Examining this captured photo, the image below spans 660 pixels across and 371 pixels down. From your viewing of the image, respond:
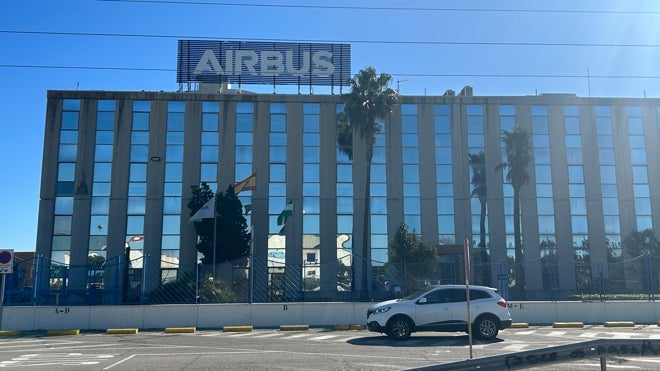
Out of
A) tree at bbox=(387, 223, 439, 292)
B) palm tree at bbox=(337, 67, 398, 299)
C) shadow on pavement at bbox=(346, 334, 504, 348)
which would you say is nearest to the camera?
shadow on pavement at bbox=(346, 334, 504, 348)

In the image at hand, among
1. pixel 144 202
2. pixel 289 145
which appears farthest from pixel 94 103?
pixel 289 145

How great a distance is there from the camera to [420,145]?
46.7 metres

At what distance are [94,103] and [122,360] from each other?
119ft

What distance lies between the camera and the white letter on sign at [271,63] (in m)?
46.9

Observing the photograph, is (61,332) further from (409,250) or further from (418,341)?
(409,250)

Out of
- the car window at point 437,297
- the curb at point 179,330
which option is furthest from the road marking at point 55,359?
the car window at point 437,297

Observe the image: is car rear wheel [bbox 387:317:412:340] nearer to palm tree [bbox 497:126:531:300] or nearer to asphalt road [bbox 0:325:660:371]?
asphalt road [bbox 0:325:660:371]

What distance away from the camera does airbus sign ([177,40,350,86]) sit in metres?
46.7

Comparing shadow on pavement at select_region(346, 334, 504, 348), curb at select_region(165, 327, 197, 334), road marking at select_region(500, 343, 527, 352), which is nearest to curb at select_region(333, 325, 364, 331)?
shadow on pavement at select_region(346, 334, 504, 348)

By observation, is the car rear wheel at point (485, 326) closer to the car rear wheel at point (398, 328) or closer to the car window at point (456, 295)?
the car window at point (456, 295)

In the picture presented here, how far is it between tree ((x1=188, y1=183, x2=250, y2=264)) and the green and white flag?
2.65 m

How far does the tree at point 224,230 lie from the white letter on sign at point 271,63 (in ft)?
34.0

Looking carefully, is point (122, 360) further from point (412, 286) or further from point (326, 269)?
point (326, 269)

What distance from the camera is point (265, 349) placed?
15039 mm
